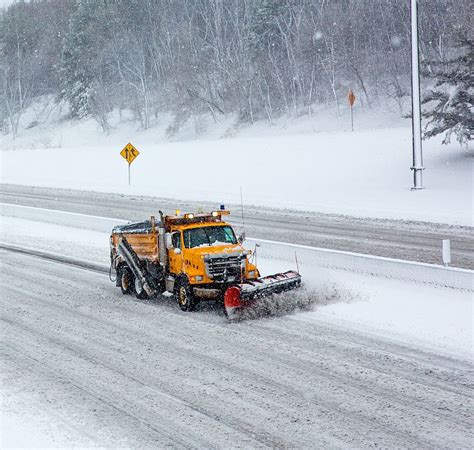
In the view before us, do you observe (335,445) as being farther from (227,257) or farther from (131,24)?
(131,24)

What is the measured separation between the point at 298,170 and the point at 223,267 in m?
27.8

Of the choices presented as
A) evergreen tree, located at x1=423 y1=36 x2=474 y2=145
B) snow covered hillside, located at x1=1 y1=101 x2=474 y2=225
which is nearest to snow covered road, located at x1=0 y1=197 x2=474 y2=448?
snow covered hillside, located at x1=1 y1=101 x2=474 y2=225

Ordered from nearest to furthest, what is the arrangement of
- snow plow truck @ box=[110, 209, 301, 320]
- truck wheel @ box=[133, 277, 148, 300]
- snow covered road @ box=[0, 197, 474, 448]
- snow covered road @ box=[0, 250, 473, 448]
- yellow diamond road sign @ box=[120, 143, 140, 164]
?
1. snow covered road @ box=[0, 250, 473, 448]
2. snow covered road @ box=[0, 197, 474, 448]
3. snow plow truck @ box=[110, 209, 301, 320]
4. truck wheel @ box=[133, 277, 148, 300]
5. yellow diamond road sign @ box=[120, 143, 140, 164]

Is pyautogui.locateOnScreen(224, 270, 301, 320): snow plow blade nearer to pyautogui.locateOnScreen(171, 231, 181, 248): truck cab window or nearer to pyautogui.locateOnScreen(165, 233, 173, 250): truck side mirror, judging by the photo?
pyautogui.locateOnScreen(171, 231, 181, 248): truck cab window

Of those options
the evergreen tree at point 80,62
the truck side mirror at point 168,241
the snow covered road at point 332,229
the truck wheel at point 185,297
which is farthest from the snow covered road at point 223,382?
the evergreen tree at point 80,62

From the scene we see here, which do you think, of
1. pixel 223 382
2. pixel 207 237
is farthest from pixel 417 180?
pixel 223 382

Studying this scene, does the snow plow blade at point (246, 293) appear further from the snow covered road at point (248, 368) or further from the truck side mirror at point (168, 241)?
the truck side mirror at point (168, 241)

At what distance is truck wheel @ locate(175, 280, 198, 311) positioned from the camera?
48.8 feet

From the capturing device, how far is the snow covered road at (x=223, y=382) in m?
8.77

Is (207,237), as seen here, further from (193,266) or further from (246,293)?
(246,293)

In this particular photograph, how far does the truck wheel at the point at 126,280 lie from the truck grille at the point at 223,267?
2962 millimetres

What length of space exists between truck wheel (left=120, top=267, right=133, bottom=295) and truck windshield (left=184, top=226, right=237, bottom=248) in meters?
2.30

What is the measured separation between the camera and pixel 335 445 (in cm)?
834

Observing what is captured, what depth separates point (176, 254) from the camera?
1530 cm
